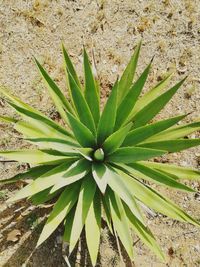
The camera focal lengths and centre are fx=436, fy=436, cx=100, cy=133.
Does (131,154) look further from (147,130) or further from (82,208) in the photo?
(82,208)

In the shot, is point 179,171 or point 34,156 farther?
point 179,171

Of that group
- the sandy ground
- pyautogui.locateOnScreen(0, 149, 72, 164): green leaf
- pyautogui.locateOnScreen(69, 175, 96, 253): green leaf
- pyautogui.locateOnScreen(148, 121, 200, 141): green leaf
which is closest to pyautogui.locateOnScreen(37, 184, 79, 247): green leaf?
pyautogui.locateOnScreen(69, 175, 96, 253): green leaf

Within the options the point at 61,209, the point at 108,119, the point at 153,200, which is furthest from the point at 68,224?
the point at 108,119

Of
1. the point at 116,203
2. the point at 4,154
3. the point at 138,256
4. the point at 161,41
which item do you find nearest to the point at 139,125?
the point at 116,203

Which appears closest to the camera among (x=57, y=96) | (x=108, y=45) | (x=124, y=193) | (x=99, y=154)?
(x=124, y=193)

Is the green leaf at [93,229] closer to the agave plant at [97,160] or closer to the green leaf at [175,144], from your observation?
the agave plant at [97,160]

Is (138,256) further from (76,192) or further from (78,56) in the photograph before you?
(78,56)

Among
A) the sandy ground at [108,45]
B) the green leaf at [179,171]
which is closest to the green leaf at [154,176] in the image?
the green leaf at [179,171]
